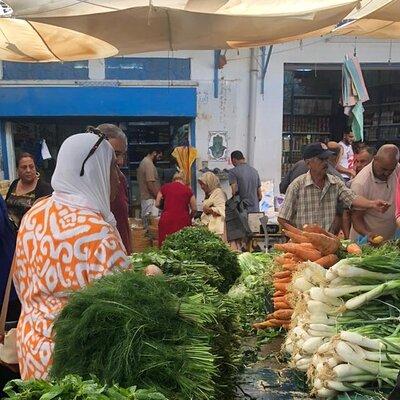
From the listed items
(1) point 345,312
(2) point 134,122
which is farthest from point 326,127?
(1) point 345,312

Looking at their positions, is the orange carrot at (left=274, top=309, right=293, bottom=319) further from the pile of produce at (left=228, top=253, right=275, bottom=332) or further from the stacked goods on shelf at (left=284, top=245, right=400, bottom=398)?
the stacked goods on shelf at (left=284, top=245, right=400, bottom=398)

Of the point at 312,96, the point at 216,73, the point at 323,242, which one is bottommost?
the point at 323,242

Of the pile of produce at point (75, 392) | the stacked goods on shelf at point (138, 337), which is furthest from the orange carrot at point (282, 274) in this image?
the pile of produce at point (75, 392)

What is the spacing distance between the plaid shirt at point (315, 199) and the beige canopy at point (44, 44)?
7.72 feet

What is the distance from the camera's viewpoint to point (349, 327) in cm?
→ 233

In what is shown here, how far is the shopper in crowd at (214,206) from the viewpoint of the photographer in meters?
7.09

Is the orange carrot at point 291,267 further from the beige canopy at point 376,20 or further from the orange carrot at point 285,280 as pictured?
the beige canopy at point 376,20

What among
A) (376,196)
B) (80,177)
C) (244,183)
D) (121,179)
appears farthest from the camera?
(244,183)

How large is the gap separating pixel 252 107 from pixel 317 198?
4987 mm

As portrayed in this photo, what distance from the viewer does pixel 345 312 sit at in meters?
2.42

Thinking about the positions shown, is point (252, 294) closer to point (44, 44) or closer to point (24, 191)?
point (24, 191)

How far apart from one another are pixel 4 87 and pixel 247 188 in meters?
5.00

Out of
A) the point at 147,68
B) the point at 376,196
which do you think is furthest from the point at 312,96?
the point at 376,196

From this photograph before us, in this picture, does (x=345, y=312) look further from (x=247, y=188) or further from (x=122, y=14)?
(x=247, y=188)
